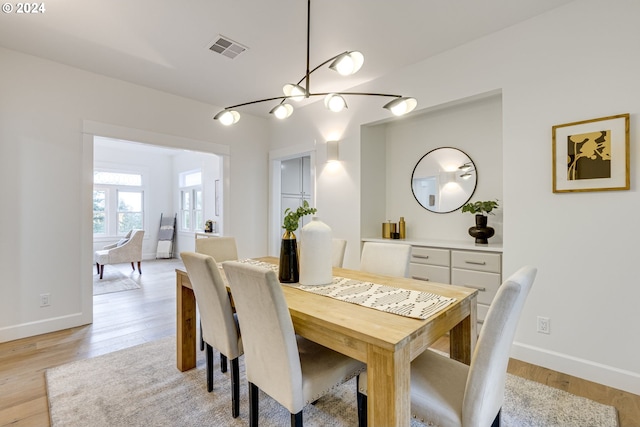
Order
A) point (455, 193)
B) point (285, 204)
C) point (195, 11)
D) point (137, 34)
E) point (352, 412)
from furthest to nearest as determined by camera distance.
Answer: point (285, 204) < point (455, 193) < point (137, 34) < point (195, 11) < point (352, 412)

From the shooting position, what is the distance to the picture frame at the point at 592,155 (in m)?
2.00

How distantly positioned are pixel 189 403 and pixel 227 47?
2.85m

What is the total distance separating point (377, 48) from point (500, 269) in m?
2.26

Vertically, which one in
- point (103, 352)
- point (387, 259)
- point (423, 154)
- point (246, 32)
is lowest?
point (103, 352)

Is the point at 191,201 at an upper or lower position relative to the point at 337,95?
lower

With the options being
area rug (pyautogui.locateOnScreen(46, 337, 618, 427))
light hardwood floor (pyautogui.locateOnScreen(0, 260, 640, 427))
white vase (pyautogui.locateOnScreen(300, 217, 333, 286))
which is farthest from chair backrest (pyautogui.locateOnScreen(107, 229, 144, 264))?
white vase (pyautogui.locateOnScreen(300, 217, 333, 286))

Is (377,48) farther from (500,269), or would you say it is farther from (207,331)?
(207,331)

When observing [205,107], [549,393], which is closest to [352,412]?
[549,393]

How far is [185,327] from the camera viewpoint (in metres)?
2.26

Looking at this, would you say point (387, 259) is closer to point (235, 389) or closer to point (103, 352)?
point (235, 389)

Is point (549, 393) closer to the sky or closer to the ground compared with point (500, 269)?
closer to the ground

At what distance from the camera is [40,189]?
2.98m

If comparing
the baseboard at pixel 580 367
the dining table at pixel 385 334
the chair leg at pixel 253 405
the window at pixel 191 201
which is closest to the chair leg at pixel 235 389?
the chair leg at pixel 253 405

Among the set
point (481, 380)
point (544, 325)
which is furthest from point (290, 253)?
point (544, 325)
